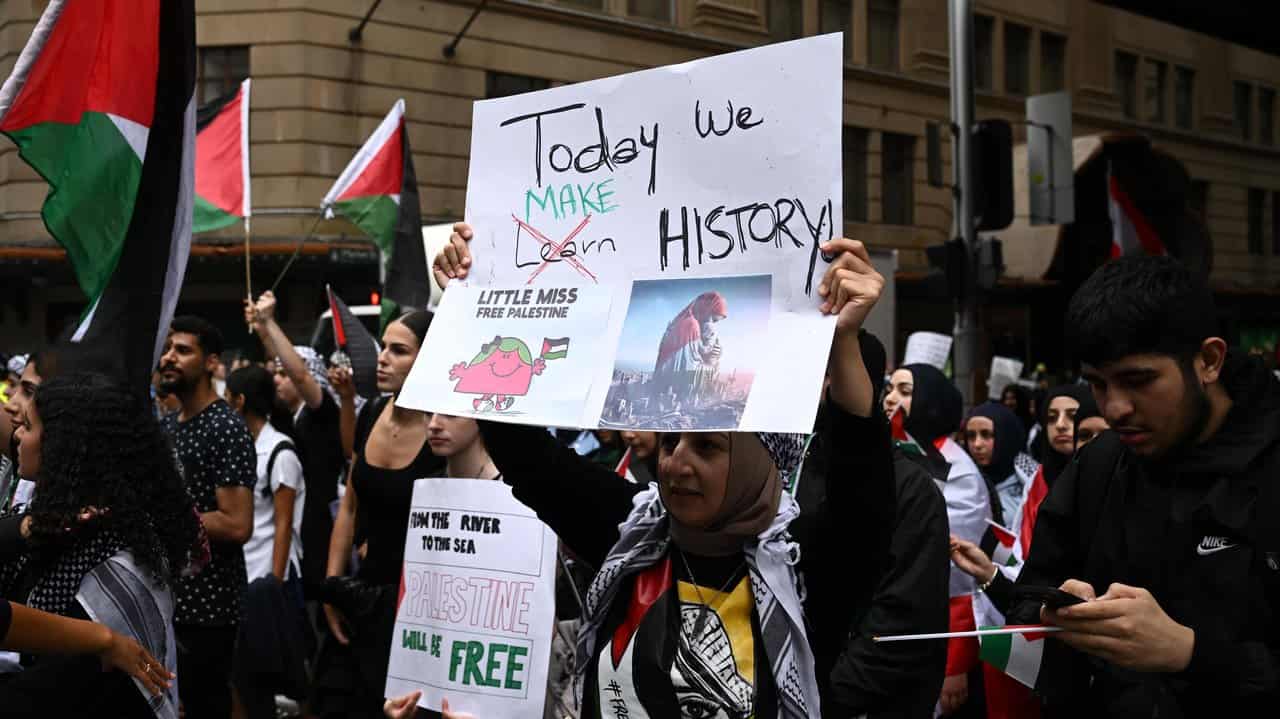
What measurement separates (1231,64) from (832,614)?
4051 cm

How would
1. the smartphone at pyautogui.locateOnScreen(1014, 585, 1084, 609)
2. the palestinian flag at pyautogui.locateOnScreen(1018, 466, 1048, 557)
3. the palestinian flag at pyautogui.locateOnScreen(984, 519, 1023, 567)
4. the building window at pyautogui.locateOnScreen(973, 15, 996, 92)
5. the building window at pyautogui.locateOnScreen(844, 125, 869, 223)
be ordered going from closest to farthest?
the smartphone at pyautogui.locateOnScreen(1014, 585, 1084, 609) → the palestinian flag at pyautogui.locateOnScreen(984, 519, 1023, 567) → the palestinian flag at pyautogui.locateOnScreen(1018, 466, 1048, 557) → the building window at pyautogui.locateOnScreen(844, 125, 869, 223) → the building window at pyautogui.locateOnScreen(973, 15, 996, 92)

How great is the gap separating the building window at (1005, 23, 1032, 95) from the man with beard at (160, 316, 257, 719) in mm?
29793

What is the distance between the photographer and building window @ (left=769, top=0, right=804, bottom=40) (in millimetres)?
27094

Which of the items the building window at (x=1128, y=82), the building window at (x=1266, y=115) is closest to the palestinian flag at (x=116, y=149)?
the building window at (x=1128, y=82)

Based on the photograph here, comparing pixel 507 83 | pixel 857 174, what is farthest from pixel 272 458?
pixel 857 174

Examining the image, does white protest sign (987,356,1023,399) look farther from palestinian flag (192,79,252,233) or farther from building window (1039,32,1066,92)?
building window (1039,32,1066,92)

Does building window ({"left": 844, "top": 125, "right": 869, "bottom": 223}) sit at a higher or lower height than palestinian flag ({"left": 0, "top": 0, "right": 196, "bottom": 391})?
higher

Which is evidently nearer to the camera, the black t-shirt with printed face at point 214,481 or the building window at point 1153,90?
the black t-shirt with printed face at point 214,481

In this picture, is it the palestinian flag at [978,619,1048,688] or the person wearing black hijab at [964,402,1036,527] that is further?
the person wearing black hijab at [964,402,1036,527]

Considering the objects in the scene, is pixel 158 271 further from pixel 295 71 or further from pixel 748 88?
pixel 295 71

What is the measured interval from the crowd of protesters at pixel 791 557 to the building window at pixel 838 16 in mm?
24512

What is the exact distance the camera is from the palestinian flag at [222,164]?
29.0ft

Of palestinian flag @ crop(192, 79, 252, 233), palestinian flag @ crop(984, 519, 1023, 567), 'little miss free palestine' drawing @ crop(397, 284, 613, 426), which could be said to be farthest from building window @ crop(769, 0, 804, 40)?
'little miss free palestine' drawing @ crop(397, 284, 613, 426)

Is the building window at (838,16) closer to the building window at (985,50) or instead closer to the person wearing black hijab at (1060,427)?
the building window at (985,50)
